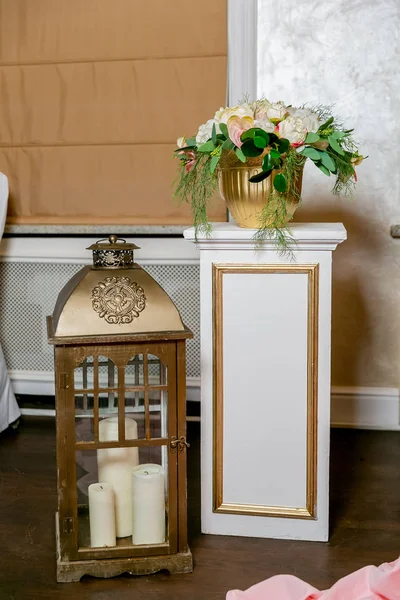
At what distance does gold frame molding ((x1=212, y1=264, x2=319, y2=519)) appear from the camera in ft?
6.93

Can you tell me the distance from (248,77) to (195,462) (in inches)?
60.8

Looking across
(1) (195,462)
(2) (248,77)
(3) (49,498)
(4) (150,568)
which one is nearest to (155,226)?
(2) (248,77)

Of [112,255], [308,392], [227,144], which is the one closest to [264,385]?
[308,392]

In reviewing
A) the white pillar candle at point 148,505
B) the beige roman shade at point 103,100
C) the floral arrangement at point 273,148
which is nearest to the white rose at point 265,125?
the floral arrangement at point 273,148

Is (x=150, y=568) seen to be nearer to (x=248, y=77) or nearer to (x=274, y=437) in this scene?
(x=274, y=437)

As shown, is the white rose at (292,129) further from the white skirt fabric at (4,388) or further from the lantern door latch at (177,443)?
A: the white skirt fabric at (4,388)

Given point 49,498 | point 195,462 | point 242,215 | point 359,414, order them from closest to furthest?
point 242,215
point 49,498
point 195,462
point 359,414

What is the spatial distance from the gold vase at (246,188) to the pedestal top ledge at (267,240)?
0.05 m

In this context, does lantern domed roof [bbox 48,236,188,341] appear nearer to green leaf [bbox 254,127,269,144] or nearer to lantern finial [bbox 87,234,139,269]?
lantern finial [bbox 87,234,139,269]

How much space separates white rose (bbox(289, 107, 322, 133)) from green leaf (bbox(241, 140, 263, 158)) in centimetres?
15

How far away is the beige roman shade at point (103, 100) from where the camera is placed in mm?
3166

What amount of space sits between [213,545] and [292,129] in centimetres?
116

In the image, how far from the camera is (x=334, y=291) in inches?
129

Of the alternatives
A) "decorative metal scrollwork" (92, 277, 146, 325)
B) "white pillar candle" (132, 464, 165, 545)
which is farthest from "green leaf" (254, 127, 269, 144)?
"white pillar candle" (132, 464, 165, 545)
